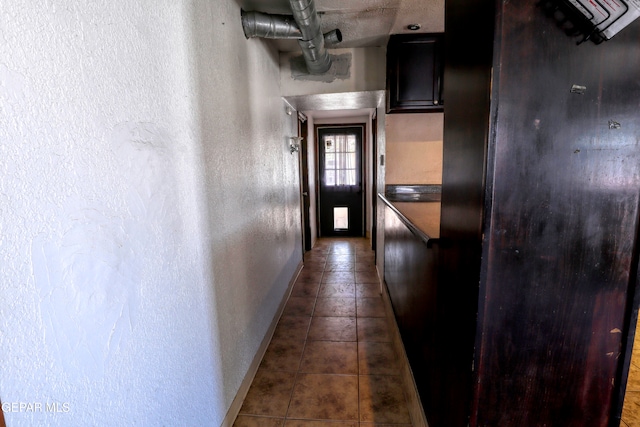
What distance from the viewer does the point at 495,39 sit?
0.69m

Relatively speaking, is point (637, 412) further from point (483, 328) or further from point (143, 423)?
point (143, 423)

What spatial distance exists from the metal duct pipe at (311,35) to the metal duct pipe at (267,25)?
0.32ft

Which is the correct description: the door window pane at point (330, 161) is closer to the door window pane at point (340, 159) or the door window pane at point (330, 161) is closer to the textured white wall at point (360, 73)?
the door window pane at point (340, 159)

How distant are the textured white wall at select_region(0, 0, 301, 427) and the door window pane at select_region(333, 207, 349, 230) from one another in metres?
4.21

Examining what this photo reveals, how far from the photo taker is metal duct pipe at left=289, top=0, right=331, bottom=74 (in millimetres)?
1628

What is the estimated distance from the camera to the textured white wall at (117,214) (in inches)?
23.2

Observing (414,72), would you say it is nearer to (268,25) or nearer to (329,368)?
(268,25)

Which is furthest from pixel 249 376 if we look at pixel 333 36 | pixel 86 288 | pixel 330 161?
pixel 330 161

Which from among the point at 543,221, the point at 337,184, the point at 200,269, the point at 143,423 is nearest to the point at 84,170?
the point at 200,269

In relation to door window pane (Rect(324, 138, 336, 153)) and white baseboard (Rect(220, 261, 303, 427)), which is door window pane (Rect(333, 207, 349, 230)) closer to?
door window pane (Rect(324, 138, 336, 153))

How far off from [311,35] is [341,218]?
410cm

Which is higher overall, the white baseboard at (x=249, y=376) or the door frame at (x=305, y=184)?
the door frame at (x=305, y=184)

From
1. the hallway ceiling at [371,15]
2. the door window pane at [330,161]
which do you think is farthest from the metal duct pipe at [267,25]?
the door window pane at [330,161]

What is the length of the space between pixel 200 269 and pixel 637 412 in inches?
90.3
